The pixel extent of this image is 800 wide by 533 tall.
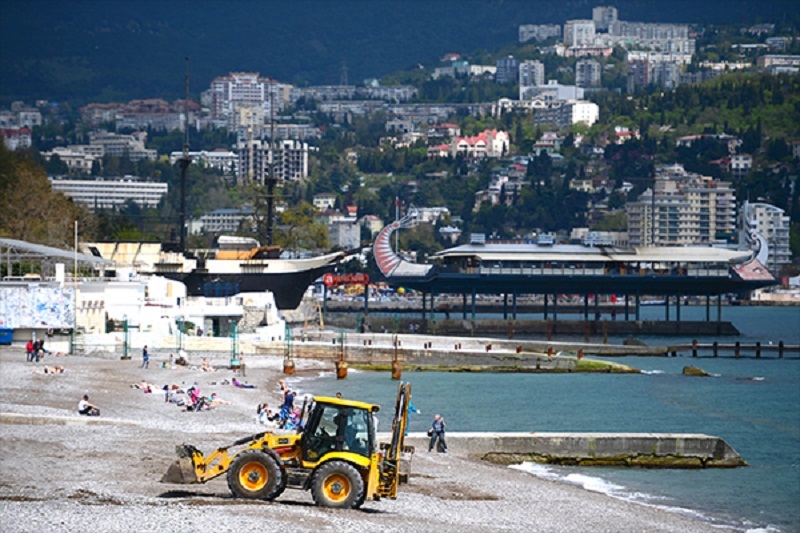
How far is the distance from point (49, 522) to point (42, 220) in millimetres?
76611

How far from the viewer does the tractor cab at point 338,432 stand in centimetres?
2223

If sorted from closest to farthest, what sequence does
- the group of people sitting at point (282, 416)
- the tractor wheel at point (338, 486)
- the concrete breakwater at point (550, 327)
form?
the tractor wheel at point (338, 486), the group of people sitting at point (282, 416), the concrete breakwater at point (550, 327)

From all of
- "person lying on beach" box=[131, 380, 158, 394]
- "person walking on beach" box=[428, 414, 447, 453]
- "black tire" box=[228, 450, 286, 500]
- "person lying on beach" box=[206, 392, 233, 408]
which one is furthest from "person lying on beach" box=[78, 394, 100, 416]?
"black tire" box=[228, 450, 286, 500]

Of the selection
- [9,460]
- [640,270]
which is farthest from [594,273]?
[9,460]

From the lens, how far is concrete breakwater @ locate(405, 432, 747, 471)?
3338 cm

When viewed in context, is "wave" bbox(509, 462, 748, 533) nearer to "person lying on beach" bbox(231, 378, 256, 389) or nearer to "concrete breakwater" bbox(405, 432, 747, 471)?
"concrete breakwater" bbox(405, 432, 747, 471)

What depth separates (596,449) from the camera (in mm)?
33844

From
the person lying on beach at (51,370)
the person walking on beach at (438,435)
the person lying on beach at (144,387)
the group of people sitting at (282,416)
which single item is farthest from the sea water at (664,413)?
the person lying on beach at (51,370)

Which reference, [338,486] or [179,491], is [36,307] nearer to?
[179,491]

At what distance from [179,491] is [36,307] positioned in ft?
111

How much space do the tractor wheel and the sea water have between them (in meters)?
8.56

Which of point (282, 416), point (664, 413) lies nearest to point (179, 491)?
point (282, 416)

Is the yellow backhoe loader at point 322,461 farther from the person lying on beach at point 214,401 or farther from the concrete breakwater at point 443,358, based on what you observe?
the concrete breakwater at point 443,358

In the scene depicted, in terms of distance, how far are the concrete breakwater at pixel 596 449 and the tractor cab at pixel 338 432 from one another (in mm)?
10868
